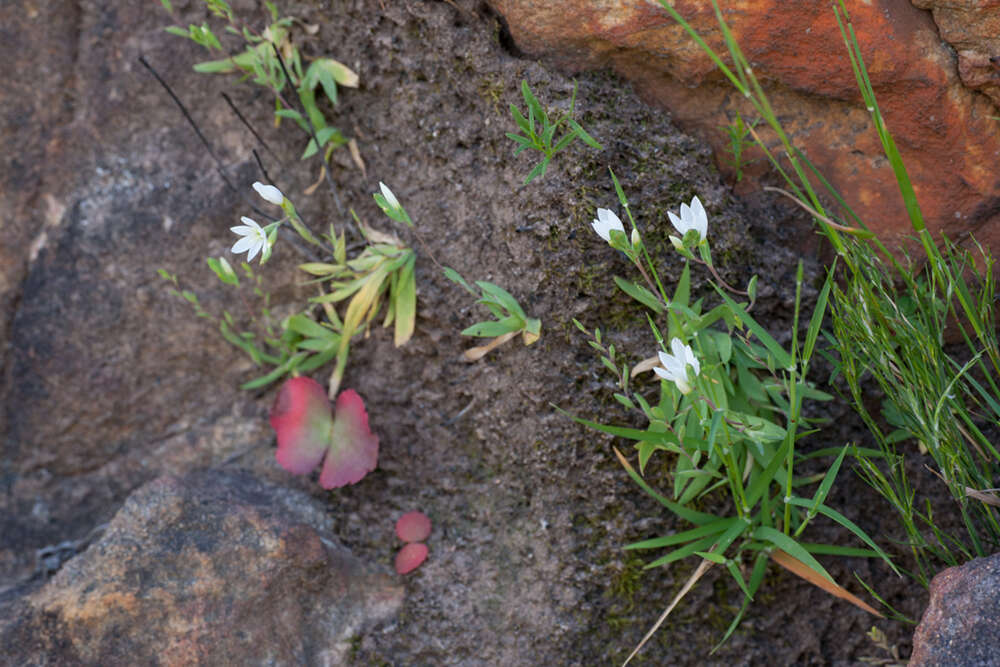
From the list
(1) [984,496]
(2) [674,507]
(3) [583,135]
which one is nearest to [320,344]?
(3) [583,135]

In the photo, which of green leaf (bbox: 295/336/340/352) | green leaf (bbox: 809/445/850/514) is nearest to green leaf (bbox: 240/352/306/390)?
green leaf (bbox: 295/336/340/352)

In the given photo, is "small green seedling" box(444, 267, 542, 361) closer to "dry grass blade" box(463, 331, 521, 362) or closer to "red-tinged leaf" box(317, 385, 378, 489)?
"dry grass blade" box(463, 331, 521, 362)

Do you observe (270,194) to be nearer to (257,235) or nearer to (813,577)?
(257,235)

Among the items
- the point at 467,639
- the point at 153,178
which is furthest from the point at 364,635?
the point at 153,178

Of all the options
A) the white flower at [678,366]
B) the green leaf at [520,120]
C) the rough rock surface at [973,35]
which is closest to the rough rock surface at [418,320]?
the green leaf at [520,120]

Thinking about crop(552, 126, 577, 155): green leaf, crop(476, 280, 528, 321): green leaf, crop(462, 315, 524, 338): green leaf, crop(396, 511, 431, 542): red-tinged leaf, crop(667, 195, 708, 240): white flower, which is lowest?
crop(396, 511, 431, 542): red-tinged leaf

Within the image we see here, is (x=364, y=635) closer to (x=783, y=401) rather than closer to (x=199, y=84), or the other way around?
(x=783, y=401)
